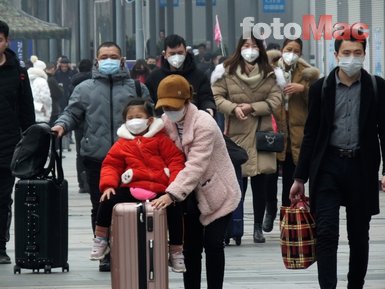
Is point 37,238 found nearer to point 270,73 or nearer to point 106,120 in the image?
point 106,120

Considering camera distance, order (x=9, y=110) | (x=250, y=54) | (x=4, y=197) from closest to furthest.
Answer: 1. (x=9, y=110)
2. (x=4, y=197)
3. (x=250, y=54)

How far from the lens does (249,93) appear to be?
13.5m

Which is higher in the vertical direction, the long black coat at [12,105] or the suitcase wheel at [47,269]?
the long black coat at [12,105]

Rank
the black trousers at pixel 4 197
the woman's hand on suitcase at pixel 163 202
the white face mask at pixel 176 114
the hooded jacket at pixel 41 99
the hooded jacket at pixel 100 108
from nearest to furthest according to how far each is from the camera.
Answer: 1. the woman's hand on suitcase at pixel 163 202
2. the white face mask at pixel 176 114
3. the hooded jacket at pixel 100 108
4. the black trousers at pixel 4 197
5. the hooded jacket at pixel 41 99

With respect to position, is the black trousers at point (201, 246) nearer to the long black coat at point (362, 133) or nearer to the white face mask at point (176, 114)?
the white face mask at point (176, 114)

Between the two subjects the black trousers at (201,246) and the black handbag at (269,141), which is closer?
the black trousers at (201,246)

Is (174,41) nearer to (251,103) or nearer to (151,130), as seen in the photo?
(251,103)

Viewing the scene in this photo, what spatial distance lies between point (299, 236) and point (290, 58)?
15.9ft

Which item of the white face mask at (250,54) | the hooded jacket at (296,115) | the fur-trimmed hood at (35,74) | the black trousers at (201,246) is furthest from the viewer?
the fur-trimmed hood at (35,74)

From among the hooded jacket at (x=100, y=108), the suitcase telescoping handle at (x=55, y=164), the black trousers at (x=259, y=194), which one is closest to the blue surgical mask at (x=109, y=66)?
the hooded jacket at (x=100, y=108)

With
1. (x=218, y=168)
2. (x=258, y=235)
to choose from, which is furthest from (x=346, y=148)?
(x=258, y=235)

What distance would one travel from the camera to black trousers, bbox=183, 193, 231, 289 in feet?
30.3

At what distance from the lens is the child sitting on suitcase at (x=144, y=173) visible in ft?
29.8

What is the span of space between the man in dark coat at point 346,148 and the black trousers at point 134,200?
2.91ft
